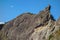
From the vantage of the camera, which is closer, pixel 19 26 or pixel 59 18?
pixel 59 18

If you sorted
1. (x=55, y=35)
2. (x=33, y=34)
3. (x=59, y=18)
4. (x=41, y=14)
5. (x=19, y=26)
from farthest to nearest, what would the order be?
(x=19, y=26)
(x=41, y=14)
(x=33, y=34)
(x=59, y=18)
(x=55, y=35)

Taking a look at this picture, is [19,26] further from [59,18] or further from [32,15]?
[59,18]

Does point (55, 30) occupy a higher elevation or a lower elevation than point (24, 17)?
lower

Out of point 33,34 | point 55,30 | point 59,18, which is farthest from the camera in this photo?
point 33,34

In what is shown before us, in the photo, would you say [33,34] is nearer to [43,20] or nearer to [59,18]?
[43,20]

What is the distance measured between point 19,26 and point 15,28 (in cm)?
211

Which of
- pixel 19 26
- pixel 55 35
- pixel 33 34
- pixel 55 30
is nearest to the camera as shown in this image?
pixel 55 35

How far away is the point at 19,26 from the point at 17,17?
4101 millimetres

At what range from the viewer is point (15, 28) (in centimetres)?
9600

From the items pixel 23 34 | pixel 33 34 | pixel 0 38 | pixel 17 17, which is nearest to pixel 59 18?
pixel 33 34

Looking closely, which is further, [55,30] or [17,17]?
[17,17]

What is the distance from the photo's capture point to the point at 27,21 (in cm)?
9344

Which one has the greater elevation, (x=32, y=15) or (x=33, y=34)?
(x=32, y=15)

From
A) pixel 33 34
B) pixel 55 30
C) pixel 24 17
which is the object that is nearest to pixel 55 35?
pixel 55 30
